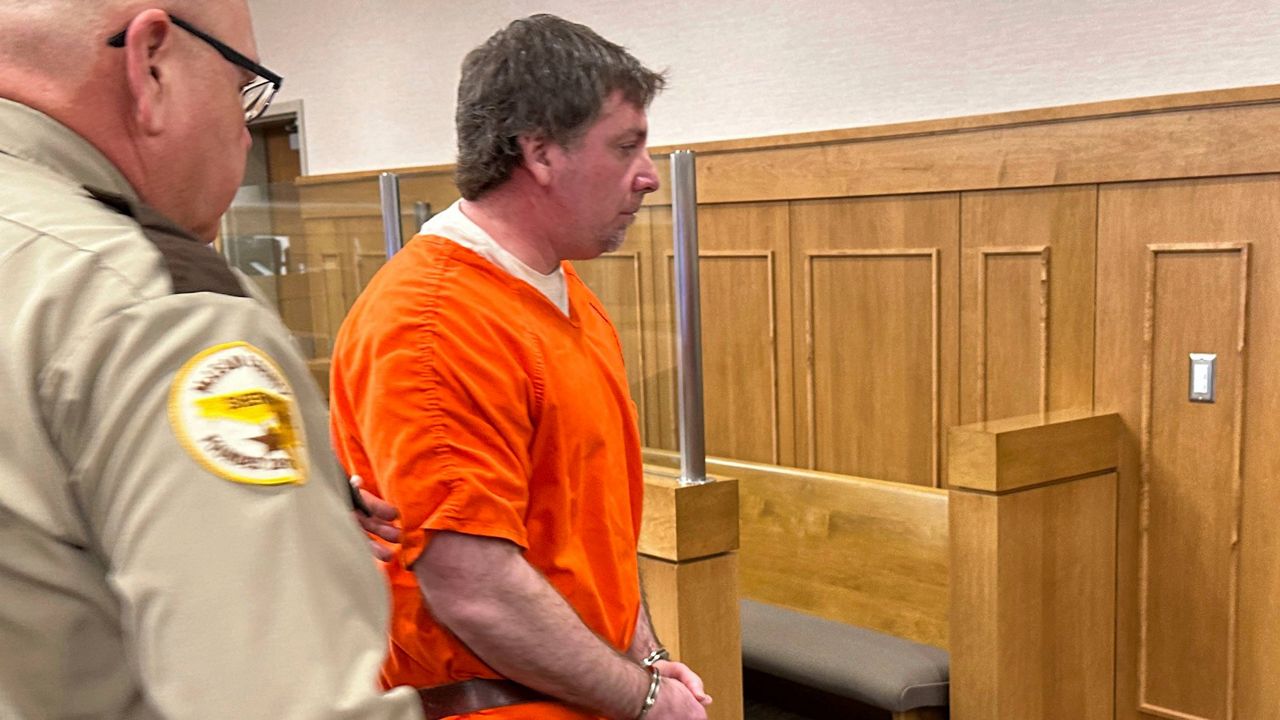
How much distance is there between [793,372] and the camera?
14.7ft

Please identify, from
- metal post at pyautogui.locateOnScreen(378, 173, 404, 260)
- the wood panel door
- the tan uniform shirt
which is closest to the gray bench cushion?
the wood panel door

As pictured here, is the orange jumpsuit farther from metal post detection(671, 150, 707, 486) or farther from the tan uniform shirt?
metal post detection(671, 150, 707, 486)

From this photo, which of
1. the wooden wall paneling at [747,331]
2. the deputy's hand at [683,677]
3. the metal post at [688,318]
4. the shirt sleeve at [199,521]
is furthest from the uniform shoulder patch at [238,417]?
the wooden wall paneling at [747,331]

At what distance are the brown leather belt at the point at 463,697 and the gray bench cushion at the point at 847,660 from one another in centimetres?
225

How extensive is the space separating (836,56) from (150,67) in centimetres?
379

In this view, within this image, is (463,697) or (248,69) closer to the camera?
(248,69)

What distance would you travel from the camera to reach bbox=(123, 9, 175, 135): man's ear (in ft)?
2.30

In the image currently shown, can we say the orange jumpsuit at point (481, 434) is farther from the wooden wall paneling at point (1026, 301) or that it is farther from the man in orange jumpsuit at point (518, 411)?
the wooden wall paneling at point (1026, 301)

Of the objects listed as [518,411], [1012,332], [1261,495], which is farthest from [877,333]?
[518,411]

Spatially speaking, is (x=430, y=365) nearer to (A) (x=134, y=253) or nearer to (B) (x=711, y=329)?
(A) (x=134, y=253)

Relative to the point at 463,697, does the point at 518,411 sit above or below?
above

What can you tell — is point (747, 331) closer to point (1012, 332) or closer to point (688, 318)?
point (1012, 332)

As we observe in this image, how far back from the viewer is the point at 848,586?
3963 mm

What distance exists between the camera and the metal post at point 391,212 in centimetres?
394
